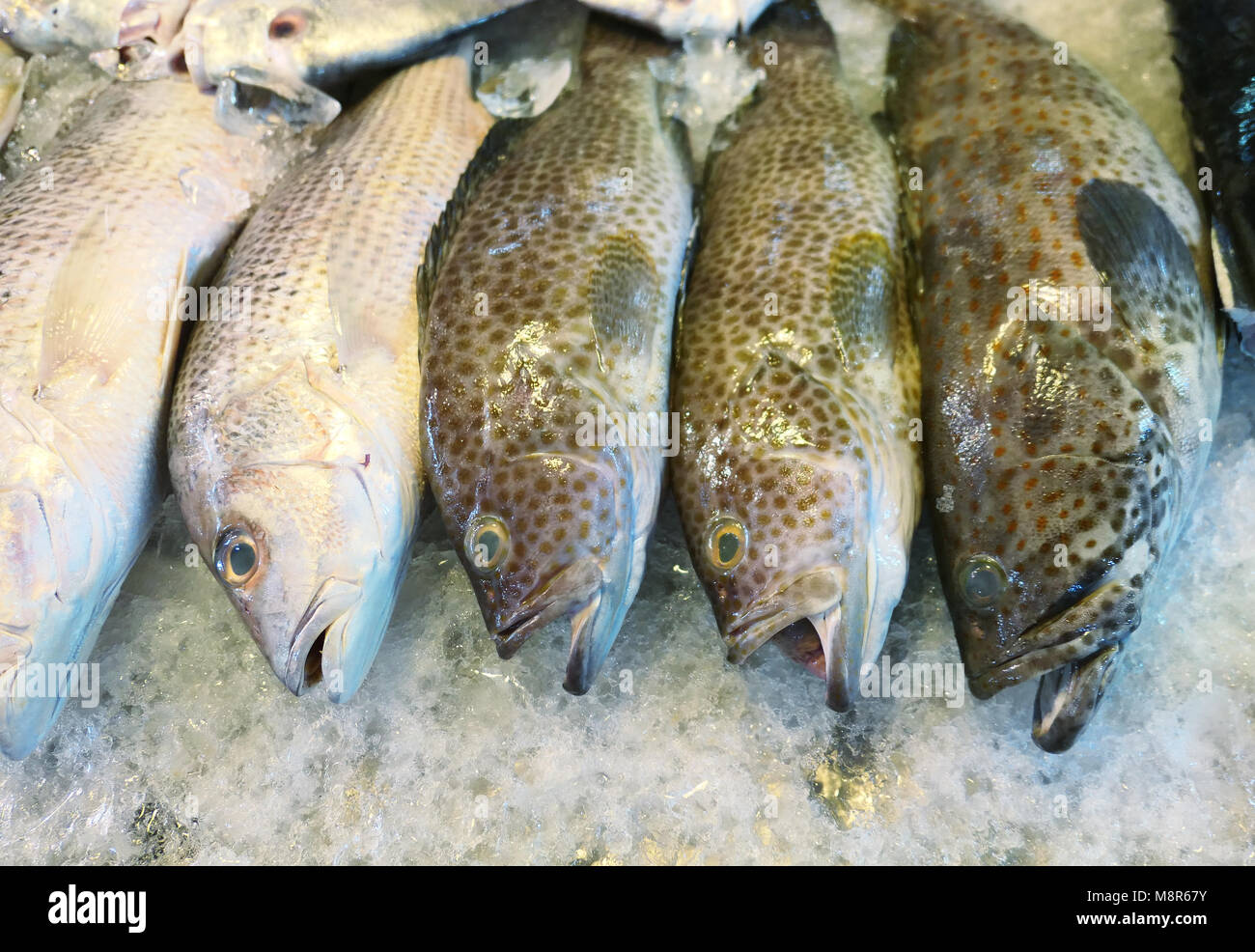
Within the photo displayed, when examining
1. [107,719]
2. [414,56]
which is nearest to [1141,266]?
[414,56]

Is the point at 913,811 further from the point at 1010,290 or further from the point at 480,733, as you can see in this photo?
the point at 1010,290

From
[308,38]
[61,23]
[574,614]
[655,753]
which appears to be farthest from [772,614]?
[61,23]

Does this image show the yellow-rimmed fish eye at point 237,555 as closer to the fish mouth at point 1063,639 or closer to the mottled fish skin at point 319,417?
the mottled fish skin at point 319,417

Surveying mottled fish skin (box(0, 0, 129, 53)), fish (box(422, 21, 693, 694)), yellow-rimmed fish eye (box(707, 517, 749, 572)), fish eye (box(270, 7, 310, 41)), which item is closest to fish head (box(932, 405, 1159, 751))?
yellow-rimmed fish eye (box(707, 517, 749, 572))

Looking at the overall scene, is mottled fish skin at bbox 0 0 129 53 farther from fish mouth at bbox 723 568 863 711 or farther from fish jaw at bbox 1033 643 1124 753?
fish jaw at bbox 1033 643 1124 753

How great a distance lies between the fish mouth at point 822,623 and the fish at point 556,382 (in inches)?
12.4

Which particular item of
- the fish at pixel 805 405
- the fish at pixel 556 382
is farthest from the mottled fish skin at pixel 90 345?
the fish at pixel 805 405

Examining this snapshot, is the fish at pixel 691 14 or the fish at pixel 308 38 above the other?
the fish at pixel 691 14

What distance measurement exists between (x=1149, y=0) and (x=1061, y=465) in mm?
1901

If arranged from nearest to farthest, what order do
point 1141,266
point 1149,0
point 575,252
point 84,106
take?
point 1141,266 < point 575,252 < point 1149,0 < point 84,106

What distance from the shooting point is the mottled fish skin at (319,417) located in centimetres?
208

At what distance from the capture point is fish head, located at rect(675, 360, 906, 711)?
1.89 m

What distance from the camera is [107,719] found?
94.7 inches

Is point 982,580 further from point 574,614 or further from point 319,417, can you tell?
point 319,417
